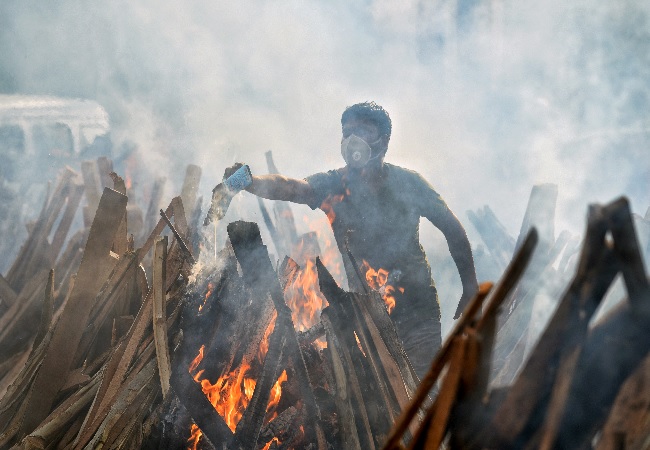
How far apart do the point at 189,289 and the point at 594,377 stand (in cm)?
249

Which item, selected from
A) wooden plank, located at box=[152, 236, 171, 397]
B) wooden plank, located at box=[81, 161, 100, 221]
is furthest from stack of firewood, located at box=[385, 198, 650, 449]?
wooden plank, located at box=[81, 161, 100, 221]

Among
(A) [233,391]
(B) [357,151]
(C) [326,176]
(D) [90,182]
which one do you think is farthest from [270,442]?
(D) [90,182]

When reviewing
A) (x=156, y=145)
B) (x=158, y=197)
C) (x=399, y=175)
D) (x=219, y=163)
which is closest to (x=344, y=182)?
(x=399, y=175)

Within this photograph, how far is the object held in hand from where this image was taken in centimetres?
309

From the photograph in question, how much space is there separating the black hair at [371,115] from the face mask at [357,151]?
24 centimetres

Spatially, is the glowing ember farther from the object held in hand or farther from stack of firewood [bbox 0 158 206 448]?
stack of firewood [bbox 0 158 206 448]

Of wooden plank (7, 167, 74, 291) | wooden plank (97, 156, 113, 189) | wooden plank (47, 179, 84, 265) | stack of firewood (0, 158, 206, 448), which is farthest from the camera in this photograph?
wooden plank (97, 156, 113, 189)

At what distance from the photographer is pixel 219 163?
12.9m

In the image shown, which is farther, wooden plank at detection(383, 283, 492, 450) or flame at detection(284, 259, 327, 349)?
flame at detection(284, 259, 327, 349)

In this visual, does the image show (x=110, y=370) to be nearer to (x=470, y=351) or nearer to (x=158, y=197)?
(x=470, y=351)

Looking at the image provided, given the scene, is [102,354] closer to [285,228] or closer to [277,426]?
[277,426]

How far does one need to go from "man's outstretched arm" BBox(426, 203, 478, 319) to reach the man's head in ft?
2.88

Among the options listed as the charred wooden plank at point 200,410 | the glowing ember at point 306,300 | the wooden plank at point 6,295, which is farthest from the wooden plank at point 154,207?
the charred wooden plank at point 200,410

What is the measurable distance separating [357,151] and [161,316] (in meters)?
2.49
